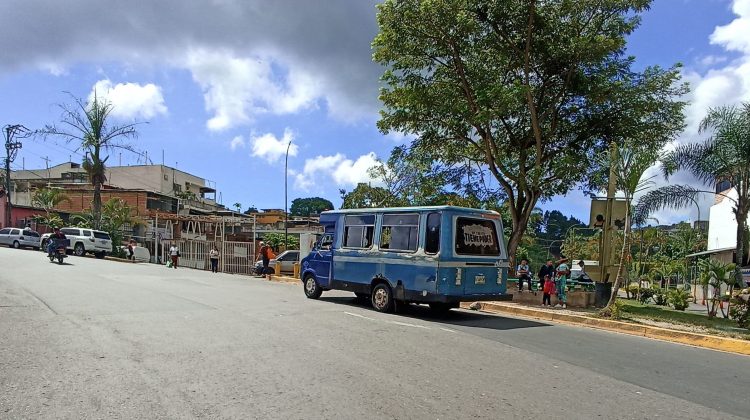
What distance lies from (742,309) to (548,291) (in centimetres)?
490

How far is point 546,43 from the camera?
1700 cm

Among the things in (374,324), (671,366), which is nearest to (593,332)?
(671,366)

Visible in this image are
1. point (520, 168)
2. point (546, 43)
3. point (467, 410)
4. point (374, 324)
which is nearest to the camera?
point (467, 410)

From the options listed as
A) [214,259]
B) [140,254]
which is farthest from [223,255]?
[140,254]

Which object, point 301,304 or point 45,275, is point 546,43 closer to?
point 301,304

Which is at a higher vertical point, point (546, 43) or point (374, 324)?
point (546, 43)

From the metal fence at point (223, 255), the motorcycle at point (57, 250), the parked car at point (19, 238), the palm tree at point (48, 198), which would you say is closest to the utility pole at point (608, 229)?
the metal fence at point (223, 255)

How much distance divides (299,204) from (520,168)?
10763 centimetres

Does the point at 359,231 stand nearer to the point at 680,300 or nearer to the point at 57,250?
the point at 680,300

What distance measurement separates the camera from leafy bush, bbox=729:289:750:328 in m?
12.3

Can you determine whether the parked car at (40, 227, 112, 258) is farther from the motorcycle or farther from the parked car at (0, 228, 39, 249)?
the motorcycle

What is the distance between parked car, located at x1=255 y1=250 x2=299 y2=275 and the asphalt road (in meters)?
15.7

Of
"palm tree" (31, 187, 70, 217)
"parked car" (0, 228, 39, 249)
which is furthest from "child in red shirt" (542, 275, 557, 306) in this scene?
"palm tree" (31, 187, 70, 217)

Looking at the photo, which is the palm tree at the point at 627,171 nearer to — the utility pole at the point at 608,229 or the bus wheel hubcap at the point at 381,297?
the utility pole at the point at 608,229
